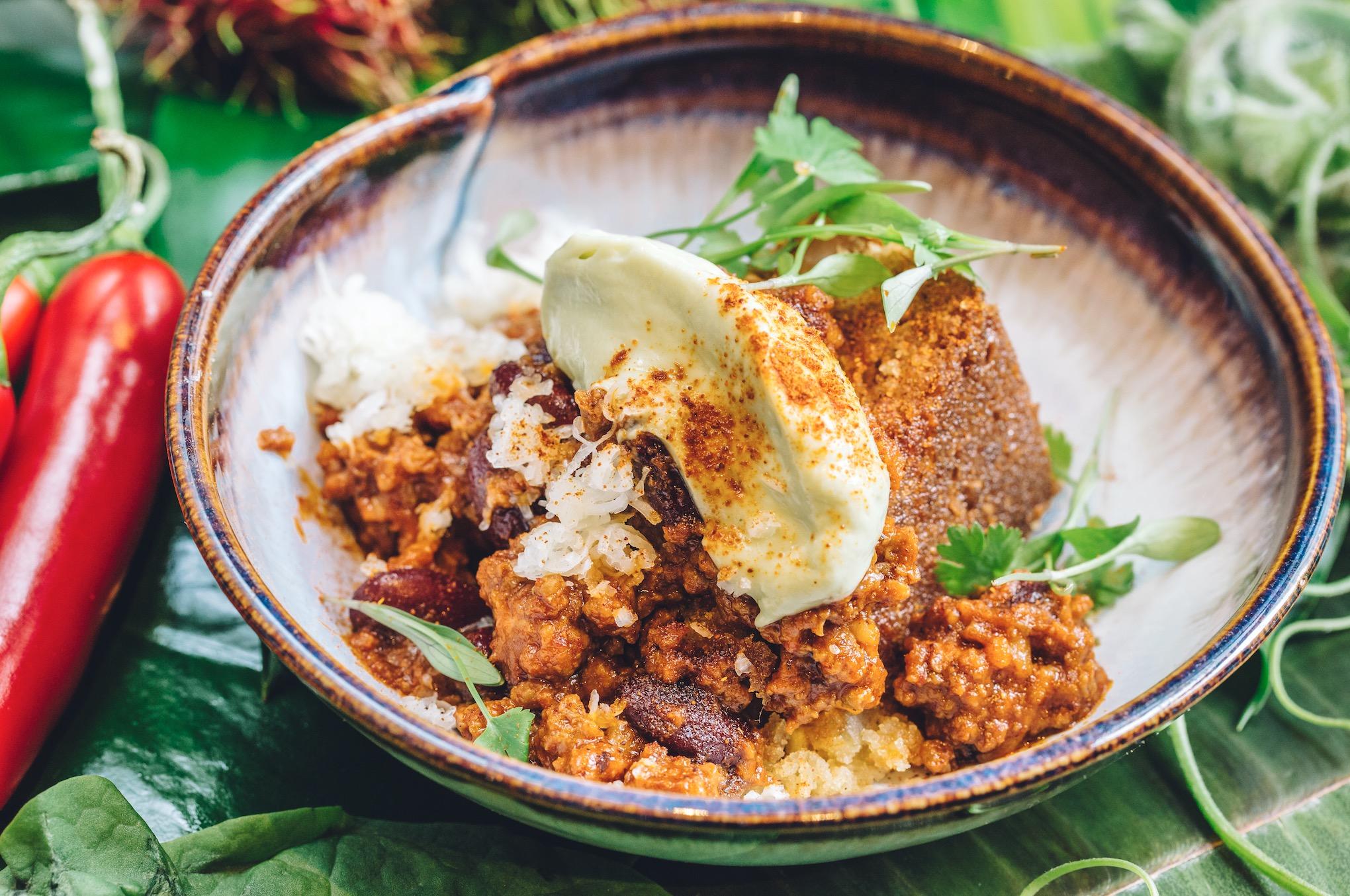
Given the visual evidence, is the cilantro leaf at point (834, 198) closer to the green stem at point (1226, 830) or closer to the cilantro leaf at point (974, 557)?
the cilantro leaf at point (974, 557)

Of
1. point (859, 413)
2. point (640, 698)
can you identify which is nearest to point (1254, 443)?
point (859, 413)

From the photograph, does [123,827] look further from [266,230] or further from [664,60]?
[664,60]

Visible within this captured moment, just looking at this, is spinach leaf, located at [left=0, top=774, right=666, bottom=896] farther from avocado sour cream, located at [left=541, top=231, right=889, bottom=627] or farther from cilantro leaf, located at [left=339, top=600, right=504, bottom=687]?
avocado sour cream, located at [left=541, top=231, right=889, bottom=627]

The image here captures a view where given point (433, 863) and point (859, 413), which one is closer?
point (859, 413)

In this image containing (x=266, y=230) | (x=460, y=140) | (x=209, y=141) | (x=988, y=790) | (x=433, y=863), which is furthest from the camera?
(x=209, y=141)

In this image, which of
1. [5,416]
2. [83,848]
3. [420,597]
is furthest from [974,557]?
[5,416]

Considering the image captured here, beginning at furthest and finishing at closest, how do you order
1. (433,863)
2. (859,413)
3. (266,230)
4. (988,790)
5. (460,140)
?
(460,140) < (266,230) < (433,863) < (859,413) < (988,790)

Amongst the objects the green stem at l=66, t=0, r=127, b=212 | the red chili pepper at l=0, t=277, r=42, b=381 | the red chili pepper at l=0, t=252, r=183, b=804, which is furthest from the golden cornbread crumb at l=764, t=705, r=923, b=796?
the green stem at l=66, t=0, r=127, b=212
